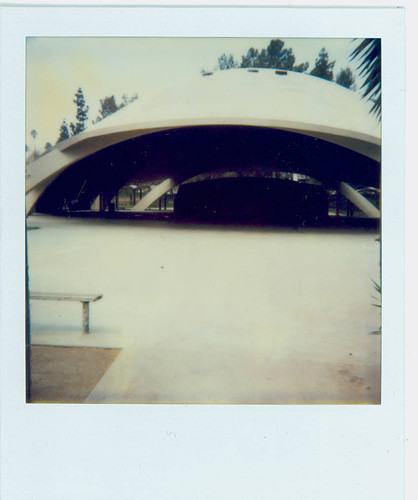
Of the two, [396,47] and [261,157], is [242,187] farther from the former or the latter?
Result: [396,47]

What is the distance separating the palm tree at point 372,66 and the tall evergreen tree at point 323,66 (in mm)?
223

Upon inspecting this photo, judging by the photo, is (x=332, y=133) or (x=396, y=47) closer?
(x=396, y=47)

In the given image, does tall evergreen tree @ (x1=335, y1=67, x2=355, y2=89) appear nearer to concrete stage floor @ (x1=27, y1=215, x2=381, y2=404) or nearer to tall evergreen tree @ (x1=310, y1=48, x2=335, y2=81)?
tall evergreen tree @ (x1=310, y1=48, x2=335, y2=81)

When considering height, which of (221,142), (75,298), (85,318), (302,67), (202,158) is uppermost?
(221,142)

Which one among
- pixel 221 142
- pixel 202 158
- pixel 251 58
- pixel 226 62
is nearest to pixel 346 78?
pixel 251 58

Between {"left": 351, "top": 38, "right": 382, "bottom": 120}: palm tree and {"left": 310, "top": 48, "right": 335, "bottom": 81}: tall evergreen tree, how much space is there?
8.8 inches

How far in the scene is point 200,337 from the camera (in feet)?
12.7

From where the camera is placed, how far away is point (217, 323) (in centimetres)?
423

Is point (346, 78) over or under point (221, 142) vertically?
under

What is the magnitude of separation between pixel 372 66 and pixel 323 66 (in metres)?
0.42

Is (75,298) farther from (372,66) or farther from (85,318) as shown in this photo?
(372,66)

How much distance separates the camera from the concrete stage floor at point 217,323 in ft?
10.4

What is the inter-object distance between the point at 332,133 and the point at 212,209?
7.12 metres
